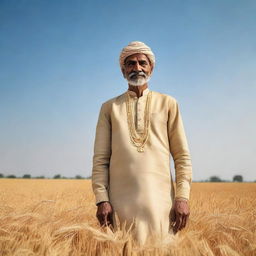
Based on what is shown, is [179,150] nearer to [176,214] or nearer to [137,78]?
[176,214]

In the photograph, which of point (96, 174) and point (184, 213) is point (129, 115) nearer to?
point (96, 174)

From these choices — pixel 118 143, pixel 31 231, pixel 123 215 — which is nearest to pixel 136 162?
pixel 118 143

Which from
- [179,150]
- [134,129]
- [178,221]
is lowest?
[178,221]

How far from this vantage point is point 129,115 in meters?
3.13

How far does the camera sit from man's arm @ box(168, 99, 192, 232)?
2.96 metres

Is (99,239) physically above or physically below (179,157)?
below

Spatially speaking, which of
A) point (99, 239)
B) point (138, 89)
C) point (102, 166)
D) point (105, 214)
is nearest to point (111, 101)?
point (138, 89)

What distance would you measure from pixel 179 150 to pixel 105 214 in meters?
0.84

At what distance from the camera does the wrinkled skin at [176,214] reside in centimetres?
287

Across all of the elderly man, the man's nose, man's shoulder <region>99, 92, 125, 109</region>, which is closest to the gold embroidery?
the elderly man

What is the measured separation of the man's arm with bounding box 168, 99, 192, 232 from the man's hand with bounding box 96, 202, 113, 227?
0.54 m

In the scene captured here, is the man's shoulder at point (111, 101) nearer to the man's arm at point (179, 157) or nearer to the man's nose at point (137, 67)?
the man's nose at point (137, 67)

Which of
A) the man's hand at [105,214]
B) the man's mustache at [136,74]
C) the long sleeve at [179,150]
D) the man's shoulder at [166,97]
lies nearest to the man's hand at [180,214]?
the long sleeve at [179,150]

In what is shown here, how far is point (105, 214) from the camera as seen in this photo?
2.87 meters
